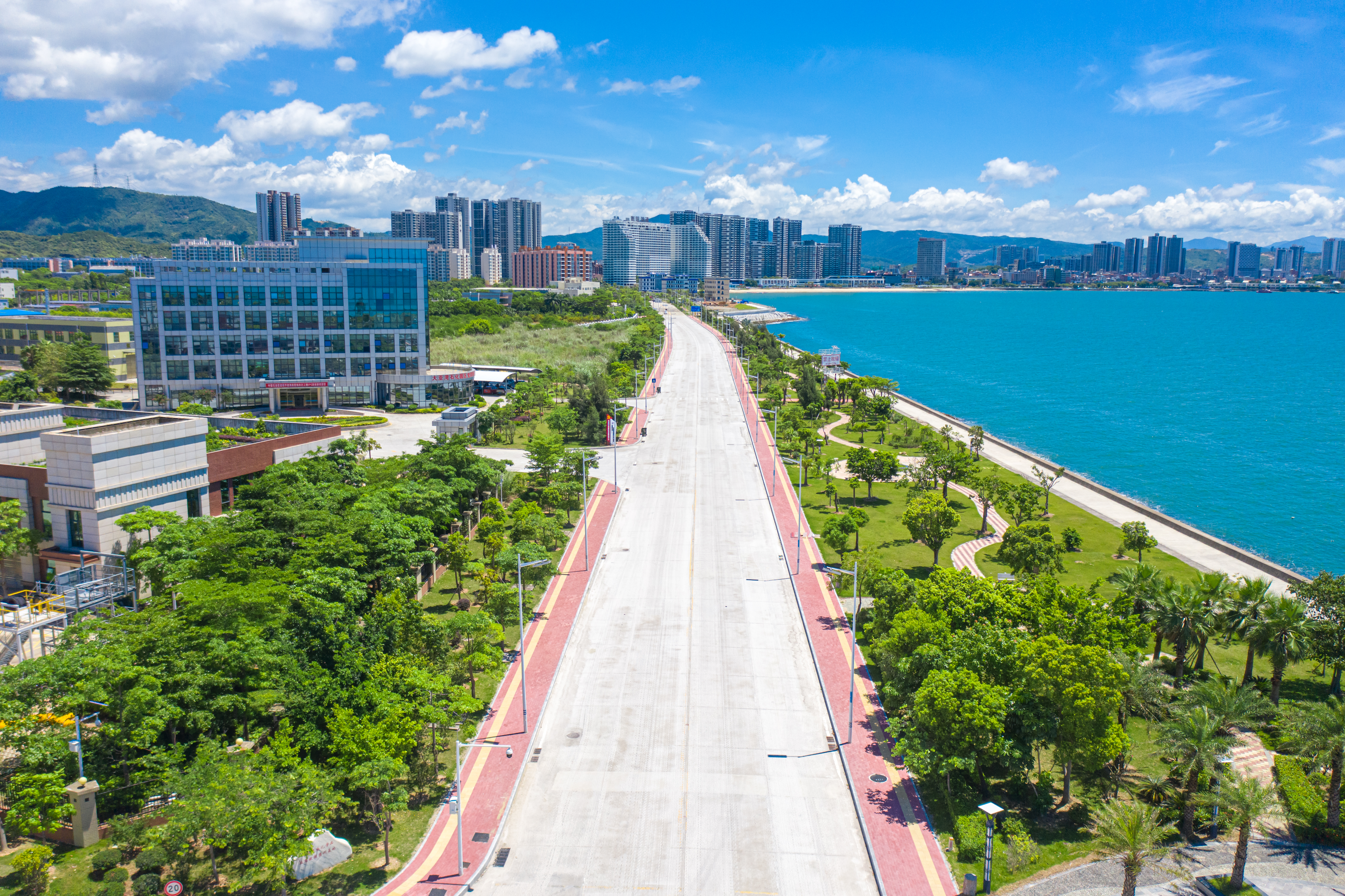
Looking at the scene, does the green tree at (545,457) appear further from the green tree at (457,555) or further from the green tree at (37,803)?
the green tree at (37,803)

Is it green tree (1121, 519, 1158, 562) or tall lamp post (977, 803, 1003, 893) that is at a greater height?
green tree (1121, 519, 1158, 562)

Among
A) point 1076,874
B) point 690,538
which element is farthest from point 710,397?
point 1076,874

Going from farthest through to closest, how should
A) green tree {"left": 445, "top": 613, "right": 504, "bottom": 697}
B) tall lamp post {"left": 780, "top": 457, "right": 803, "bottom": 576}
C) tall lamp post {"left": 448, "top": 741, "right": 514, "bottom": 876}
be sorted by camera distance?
tall lamp post {"left": 780, "top": 457, "right": 803, "bottom": 576} → green tree {"left": 445, "top": 613, "right": 504, "bottom": 697} → tall lamp post {"left": 448, "top": 741, "right": 514, "bottom": 876}

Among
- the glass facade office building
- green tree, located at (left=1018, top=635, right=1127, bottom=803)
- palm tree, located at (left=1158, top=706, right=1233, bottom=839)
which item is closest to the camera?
palm tree, located at (left=1158, top=706, right=1233, bottom=839)

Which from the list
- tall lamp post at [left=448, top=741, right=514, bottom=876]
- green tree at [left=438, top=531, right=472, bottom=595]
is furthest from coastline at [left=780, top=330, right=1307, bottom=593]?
green tree at [left=438, top=531, right=472, bottom=595]

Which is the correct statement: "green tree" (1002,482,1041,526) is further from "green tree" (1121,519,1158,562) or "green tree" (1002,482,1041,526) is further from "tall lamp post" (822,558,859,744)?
"tall lamp post" (822,558,859,744)

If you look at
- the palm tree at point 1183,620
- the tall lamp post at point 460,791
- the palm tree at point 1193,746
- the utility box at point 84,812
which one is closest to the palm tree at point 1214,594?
the palm tree at point 1183,620

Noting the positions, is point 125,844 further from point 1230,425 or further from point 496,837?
point 1230,425
